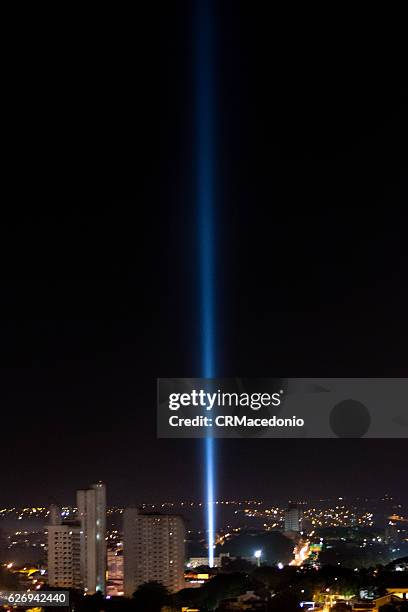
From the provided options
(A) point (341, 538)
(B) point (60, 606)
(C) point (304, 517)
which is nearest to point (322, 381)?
(B) point (60, 606)

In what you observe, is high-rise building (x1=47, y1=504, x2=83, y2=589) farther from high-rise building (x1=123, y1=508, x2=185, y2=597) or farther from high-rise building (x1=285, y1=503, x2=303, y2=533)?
high-rise building (x1=285, y1=503, x2=303, y2=533)

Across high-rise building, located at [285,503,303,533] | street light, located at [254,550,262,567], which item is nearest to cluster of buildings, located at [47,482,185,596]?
street light, located at [254,550,262,567]

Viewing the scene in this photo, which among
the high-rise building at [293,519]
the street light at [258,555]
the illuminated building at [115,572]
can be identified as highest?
the high-rise building at [293,519]

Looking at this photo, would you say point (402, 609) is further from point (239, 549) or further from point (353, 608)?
point (239, 549)

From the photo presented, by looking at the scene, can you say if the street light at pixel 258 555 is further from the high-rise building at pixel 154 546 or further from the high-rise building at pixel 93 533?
the high-rise building at pixel 93 533

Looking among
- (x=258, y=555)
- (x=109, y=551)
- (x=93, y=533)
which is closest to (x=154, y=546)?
(x=109, y=551)

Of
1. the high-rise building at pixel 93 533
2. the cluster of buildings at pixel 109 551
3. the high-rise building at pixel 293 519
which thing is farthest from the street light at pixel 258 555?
the high-rise building at pixel 93 533

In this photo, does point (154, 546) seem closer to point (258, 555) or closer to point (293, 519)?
point (258, 555)
